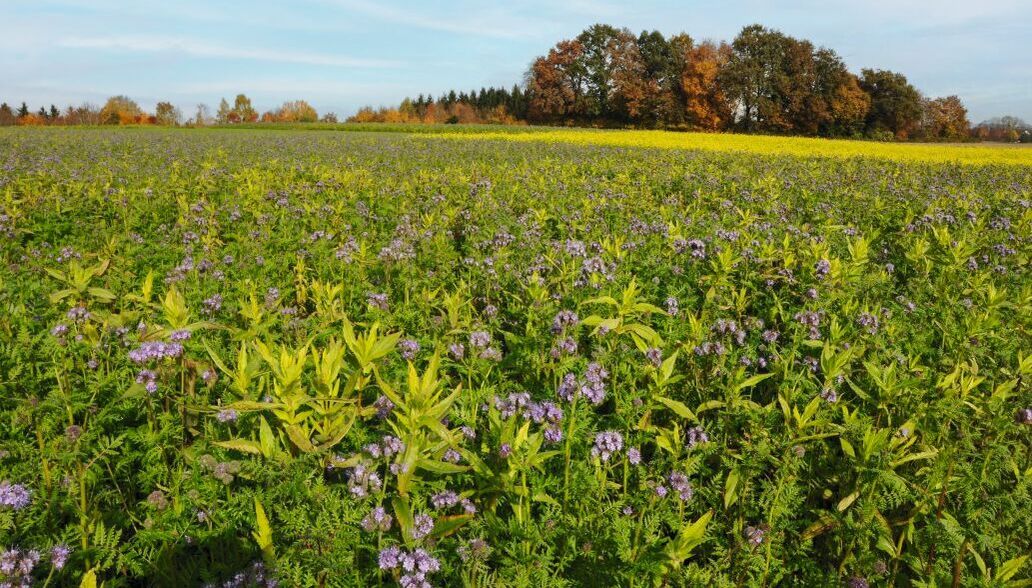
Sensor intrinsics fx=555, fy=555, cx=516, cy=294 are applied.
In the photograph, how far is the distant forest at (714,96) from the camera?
2726 inches

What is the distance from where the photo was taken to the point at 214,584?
2.06 meters

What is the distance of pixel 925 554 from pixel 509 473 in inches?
81.5

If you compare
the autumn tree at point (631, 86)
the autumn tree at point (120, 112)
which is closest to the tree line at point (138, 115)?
the autumn tree at point (120, 112)

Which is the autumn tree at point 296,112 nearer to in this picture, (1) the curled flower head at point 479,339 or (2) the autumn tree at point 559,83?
(2) the autumn tree at point 559,83

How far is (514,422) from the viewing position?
101 inches

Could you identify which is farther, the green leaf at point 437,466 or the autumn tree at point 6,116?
the autumn tree at point 6,116

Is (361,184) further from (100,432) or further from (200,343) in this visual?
(100,432)

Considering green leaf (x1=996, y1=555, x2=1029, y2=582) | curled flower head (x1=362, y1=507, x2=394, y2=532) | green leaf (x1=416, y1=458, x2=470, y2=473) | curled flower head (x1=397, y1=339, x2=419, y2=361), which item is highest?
curled flower head (x1=397, y1=339, x2=419, y2=361)

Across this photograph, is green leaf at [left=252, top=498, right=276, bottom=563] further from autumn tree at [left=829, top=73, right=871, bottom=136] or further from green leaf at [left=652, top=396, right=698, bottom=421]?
autumn tree at [left=829, top=73, right=871, bottom=136]

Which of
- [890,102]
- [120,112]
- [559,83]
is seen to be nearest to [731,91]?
[890,102]

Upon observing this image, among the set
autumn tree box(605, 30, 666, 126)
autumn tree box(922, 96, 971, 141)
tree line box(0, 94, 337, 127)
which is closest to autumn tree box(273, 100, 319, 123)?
tree line box(0, 94, 337, 127)

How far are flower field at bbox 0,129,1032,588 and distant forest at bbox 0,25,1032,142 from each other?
70.8 metres

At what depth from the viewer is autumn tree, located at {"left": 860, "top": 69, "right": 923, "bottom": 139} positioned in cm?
6919

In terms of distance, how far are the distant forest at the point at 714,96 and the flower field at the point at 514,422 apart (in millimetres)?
70778
